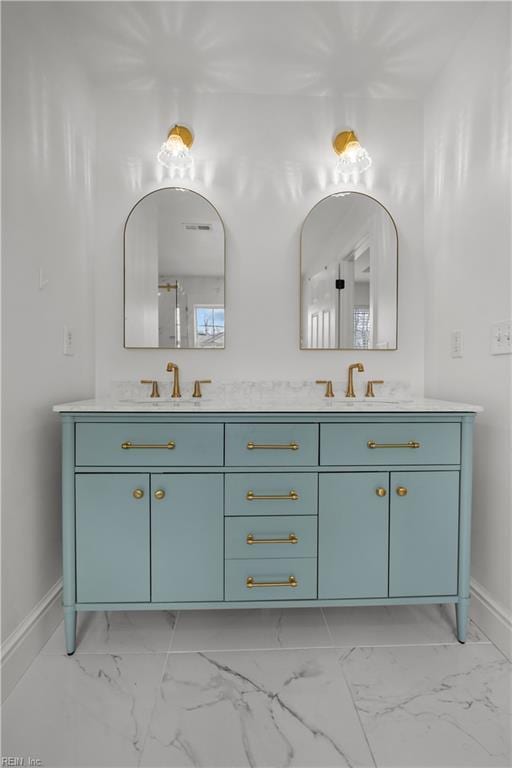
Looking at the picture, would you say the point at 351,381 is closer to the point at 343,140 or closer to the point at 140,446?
the point at 140,446

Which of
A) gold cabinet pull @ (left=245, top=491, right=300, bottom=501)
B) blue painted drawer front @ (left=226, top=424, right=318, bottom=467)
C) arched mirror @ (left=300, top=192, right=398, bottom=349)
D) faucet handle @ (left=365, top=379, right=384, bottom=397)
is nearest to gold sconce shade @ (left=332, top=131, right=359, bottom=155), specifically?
arched mirror @ (left=300, top=192, right=398, bottom=349)

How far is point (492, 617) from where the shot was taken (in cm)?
142

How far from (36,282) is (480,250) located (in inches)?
70.3

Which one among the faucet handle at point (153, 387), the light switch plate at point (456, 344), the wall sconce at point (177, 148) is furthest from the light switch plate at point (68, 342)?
the light switch plate at point (456, 344)

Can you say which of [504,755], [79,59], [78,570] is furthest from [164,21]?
[504,755]

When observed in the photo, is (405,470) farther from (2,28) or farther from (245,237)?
(2,28)

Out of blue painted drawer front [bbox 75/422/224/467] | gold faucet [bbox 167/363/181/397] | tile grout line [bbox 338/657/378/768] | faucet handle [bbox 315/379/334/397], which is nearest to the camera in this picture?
tile grout line [bbox 338/657/378/768]

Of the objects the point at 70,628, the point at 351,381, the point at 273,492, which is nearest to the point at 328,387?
the point at 351,381

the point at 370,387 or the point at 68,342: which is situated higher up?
the point at 68,342

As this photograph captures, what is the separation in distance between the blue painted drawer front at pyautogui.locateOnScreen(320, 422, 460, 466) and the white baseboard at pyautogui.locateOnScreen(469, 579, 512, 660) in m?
0.60

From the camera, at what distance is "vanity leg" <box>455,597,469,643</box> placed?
1373 mm

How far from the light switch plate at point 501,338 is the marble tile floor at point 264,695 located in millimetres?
1119

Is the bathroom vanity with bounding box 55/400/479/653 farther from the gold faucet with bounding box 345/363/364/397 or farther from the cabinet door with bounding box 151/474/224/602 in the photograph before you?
the gold faucet with bounding box 345/363/364/397

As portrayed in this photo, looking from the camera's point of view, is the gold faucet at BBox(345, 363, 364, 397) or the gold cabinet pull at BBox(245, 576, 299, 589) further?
the gold faucet at BBox(345, 363, 364, 397)
